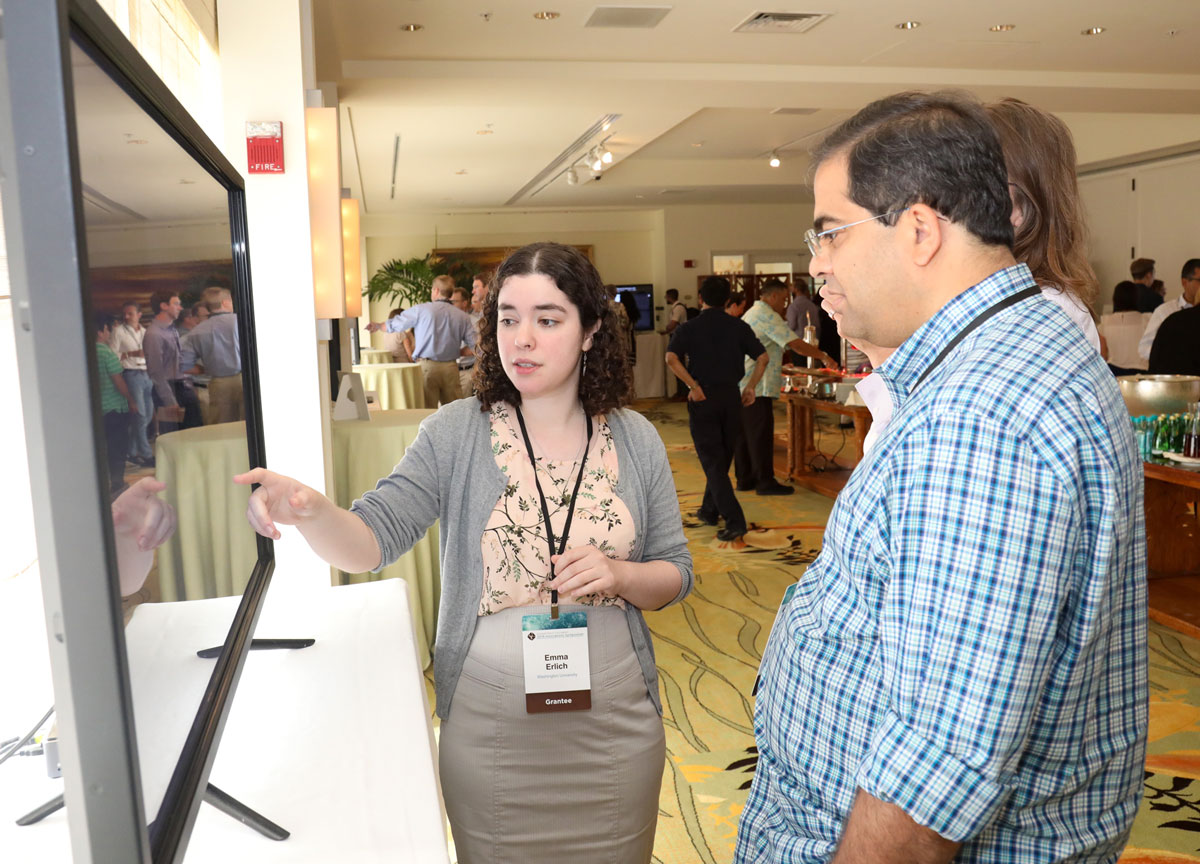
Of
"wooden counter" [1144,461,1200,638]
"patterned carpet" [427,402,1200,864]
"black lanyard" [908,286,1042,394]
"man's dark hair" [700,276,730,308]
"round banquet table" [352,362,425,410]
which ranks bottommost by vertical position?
"patterned carpet" [427,402,1200,864]

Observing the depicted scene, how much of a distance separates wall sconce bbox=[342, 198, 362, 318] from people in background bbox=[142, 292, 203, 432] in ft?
8.43

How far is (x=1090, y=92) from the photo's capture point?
7465 mm

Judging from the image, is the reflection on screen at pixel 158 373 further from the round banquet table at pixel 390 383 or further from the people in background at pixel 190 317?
the round banquet table at pixel 390 383

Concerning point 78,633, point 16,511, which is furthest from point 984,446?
point 16,511

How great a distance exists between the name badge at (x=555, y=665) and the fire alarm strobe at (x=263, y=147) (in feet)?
7.07

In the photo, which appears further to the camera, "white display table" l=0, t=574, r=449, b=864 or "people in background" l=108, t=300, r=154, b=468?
"white display table" l=0, t=574, r=449, b=864

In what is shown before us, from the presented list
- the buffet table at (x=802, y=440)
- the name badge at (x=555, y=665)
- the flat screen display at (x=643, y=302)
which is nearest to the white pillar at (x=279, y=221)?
the name badge at (x=555, y=665)

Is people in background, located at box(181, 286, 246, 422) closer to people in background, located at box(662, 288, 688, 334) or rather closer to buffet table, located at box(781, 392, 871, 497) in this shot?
buffet table, located at box(781, 392, 871, 497)

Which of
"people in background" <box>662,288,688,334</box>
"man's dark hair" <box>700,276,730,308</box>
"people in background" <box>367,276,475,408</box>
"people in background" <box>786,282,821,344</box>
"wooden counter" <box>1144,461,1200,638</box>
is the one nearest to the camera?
"wooden counter" <box>1144,461,1200,638</box>

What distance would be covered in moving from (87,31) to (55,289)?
0.22 metres

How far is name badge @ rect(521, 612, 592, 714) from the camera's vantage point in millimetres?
1631

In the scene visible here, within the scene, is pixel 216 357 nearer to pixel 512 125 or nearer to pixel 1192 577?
pixel 1192 577

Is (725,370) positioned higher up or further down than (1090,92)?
further down

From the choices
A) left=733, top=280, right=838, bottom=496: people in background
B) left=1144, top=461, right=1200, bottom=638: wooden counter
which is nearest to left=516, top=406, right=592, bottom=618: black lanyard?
left=1144, top=461, right=1200, bottom=638: wooden counter
